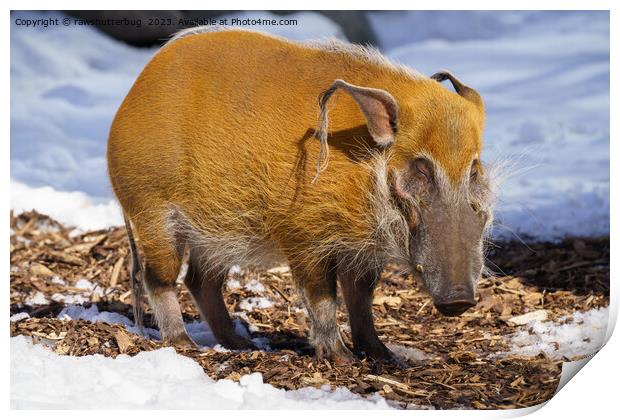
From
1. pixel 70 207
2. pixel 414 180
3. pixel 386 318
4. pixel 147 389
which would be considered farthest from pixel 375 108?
pixel 70 207

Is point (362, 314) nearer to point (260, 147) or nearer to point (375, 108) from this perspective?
point (260, 147)

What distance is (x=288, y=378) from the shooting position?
328cm

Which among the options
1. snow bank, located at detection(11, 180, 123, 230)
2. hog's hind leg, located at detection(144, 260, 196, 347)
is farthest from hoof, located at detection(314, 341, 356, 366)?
snow bank, located at detection(11, 180, 123, 230)

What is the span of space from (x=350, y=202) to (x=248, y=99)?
57 cm

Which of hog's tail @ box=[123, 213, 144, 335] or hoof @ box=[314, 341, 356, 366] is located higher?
hoof @ box=[314, 341, 356, 366]

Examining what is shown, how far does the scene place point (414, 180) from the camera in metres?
3.23

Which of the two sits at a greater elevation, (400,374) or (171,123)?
(171,123)

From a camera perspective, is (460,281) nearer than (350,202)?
Yes

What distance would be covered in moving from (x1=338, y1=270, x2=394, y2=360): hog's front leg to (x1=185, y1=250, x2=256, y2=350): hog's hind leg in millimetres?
467

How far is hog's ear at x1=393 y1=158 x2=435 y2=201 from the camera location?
321 centimetres

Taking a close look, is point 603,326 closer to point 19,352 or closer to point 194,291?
point 194,291

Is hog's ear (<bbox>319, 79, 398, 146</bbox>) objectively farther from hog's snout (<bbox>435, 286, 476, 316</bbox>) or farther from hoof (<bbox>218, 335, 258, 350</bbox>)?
hoof (<bbox>218, 335, 258, 350</bbox>)

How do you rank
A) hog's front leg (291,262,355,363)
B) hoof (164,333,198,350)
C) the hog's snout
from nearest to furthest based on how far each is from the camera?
the hog's snout < hog's front leg (291,262,355,363) < hoof (164,333,198,350)
